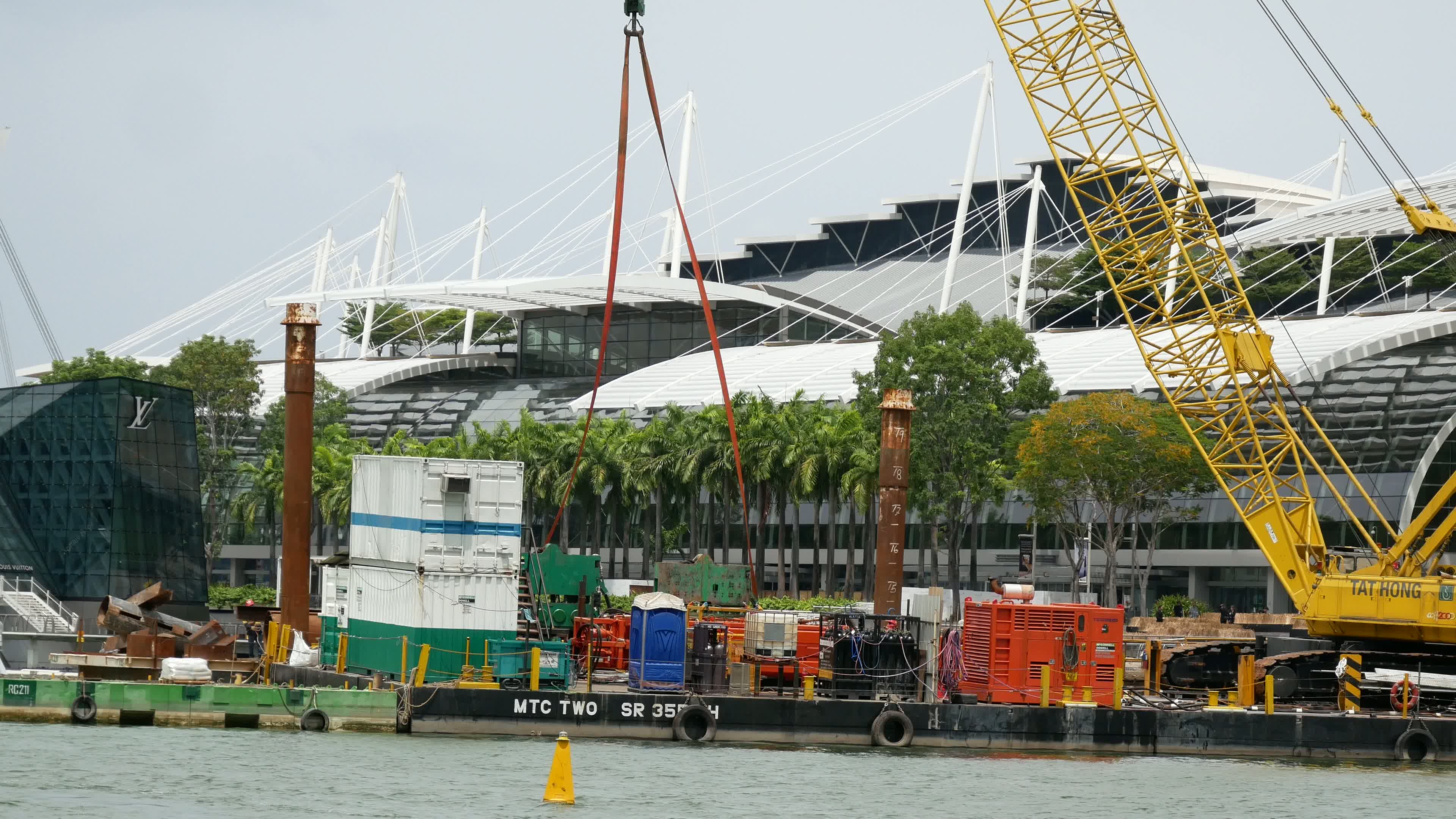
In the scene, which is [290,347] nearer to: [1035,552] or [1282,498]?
[1282,498]

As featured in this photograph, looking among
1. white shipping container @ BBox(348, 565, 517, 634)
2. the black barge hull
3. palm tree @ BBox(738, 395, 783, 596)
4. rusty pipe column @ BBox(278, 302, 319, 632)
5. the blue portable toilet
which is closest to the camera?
the black barge hull

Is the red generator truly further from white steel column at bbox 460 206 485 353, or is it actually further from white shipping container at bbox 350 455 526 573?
white steel column at bbox 460 206 485 353

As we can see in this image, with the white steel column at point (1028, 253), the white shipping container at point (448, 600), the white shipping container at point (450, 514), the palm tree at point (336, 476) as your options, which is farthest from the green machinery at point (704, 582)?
the white steel column at point (1028, 253)

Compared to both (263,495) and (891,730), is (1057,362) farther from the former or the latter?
(891,730)

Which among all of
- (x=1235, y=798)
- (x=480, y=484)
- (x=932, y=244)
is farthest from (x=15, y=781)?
(x=932, y=244)

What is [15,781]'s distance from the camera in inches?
1335

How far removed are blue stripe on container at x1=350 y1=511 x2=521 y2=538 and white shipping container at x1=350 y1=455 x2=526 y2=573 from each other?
0.01 metres

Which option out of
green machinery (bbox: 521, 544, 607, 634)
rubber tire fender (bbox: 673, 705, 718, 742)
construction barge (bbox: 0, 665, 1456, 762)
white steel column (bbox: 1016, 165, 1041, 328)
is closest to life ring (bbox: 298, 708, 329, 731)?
construction barge (bbox: 0, 665, 1456, 762)

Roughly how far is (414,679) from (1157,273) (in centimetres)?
3272

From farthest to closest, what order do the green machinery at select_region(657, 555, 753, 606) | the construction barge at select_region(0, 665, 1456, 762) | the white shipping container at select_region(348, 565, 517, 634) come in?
the green machinery at select_region(657, 555, 753, 606)
the white shipping container at select_region(348, 565, 517, 634)
the construction barge at select_region(0, 665, 1456, 762)

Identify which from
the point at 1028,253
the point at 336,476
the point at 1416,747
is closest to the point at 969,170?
the point at 1028,253

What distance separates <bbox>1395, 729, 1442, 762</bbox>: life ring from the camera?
149ft

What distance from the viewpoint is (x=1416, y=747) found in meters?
45.4

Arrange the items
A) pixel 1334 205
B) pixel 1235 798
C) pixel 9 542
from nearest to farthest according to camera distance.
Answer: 1. pixel 1235 798
2. pixel 9 542
3. pixel 1334 205
